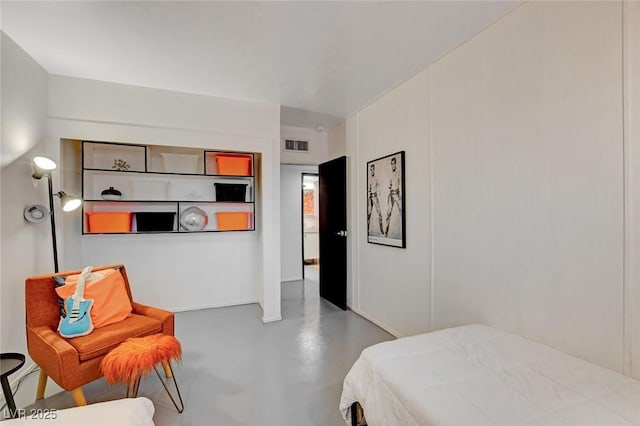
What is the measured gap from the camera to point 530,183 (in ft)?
5.85

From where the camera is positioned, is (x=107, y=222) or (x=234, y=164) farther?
(x=234, y=164)

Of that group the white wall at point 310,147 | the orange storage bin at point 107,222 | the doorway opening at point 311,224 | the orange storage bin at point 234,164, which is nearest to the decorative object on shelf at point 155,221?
the orange storage bin at point 107,222

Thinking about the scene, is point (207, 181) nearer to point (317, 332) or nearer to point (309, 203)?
point (317, 332)

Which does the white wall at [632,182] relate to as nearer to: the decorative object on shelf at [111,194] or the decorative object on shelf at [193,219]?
the decorative object on shelf at [193,219]

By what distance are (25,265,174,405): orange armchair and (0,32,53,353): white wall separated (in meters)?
0.40

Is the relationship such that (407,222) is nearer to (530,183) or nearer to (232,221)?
(530,183)

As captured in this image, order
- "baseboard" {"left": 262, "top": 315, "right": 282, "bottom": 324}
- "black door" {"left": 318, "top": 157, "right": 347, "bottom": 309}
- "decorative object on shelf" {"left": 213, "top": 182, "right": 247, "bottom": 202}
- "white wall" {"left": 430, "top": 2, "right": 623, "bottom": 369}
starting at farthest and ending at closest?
"black door" {"left": 318, "top": 157, "right": 347, "bottom": 309} → "decorative object on shelf" {"left": 213, "top": 182, "right": 247, "bottom": 202} → "baseboard" {"left": 262, "top": 315, "right": 282, "bottom": 324} → "white wall" {"left": 430, "top": 2, "right": 623, "bottom": 369}

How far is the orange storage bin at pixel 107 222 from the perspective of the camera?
322 centimetres

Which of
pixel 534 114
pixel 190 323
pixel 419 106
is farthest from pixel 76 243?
pixel 534 114

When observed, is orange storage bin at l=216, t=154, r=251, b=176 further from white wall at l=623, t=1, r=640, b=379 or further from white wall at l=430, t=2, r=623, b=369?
white wall at l=623, t=1, r=640, b=379

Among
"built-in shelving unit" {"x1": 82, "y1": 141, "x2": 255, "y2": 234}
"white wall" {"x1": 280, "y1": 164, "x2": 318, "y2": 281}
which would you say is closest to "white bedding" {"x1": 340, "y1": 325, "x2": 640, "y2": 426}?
"built-in shelving unit" {"x1": 82, "y1": 141, "x2": 255, "y2": 234}

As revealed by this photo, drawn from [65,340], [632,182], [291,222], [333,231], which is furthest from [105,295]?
[291,222]

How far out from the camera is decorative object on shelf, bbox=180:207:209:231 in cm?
367

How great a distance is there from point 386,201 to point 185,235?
2.61m
